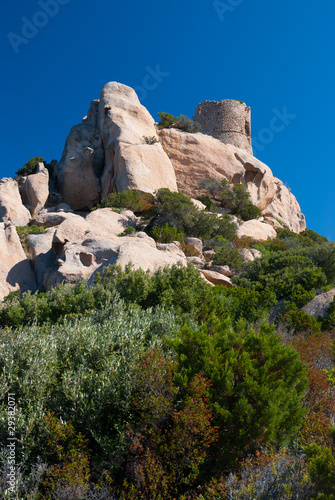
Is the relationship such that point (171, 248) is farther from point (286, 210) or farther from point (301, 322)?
point (286, 210)

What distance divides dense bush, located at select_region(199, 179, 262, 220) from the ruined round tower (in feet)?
34.6

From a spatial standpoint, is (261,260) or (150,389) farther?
(261,260)

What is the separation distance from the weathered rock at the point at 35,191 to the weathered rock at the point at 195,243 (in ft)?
42.8

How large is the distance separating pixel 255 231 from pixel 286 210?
53.4 feet

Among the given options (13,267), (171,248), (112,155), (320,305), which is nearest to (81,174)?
(112,155)

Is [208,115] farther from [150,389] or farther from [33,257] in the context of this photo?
[150,389]

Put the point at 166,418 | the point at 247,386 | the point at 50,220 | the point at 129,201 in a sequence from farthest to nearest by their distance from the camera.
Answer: the point at 129,201, the point at 50,220, the point at 247,386, the point at 166,418

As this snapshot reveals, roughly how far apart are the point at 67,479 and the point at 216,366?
8.75 ft

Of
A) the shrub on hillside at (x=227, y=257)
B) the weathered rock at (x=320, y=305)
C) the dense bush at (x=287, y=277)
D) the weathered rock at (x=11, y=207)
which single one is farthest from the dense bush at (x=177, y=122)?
the weathered rock at (x=320, y=305)

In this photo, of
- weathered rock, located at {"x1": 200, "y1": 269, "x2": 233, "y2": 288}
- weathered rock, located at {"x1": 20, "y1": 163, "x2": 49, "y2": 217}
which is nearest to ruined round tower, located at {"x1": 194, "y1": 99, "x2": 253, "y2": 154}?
weathered rock, located at {"x1": 20, "y1": 163, "x2": 49, "y2": 217}

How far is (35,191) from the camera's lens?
1217 inches

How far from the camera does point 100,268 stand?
1645 cm

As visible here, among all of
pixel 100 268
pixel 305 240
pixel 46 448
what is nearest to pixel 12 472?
pixel 46 448

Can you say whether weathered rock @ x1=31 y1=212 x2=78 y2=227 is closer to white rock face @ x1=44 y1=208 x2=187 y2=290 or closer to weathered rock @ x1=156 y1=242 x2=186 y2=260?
white rock face @ x1=44 y1=208 x2=187 y2=290
